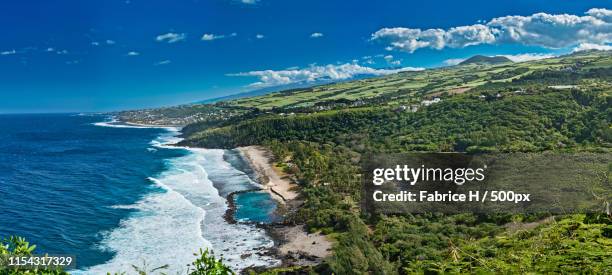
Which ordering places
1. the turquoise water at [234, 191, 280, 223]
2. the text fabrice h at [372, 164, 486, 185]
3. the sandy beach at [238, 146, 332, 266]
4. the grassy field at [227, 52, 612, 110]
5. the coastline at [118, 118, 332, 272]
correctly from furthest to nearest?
the grassy field at [227, 52, 612, 110]
the turquoise water at [234, 191, 280, 223]
the coastline at [118, 118, 332, 272]
the sandy beach at [238, 146, 332, 266]
the text fabrice h at [372, 164, 486, 185]

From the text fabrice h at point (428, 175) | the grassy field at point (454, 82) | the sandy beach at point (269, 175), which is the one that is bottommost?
the sandy beach at point (269, 175)

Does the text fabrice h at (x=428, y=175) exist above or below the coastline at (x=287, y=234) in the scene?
above

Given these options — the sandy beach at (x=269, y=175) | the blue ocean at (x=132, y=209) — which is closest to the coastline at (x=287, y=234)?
the sandy beach at (x=269, y=175)

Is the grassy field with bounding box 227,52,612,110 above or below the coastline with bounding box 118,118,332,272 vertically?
above

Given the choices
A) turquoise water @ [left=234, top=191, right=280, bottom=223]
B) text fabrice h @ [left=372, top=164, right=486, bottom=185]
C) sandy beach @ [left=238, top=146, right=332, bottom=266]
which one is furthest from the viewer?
turquoise water @ [left=234, top=191, right=280, bottom=223]

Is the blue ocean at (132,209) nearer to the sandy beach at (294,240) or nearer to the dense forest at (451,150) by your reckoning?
the sandy beach at (294,240)

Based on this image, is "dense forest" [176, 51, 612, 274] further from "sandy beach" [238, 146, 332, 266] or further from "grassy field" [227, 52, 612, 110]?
"grassy field" [227, 52, 612, 110]

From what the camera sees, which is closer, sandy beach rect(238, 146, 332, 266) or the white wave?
the white wave

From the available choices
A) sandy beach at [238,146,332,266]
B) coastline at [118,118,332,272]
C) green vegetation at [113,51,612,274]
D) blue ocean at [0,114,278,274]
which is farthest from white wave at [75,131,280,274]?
green vegetation at [113,51,612,274]
